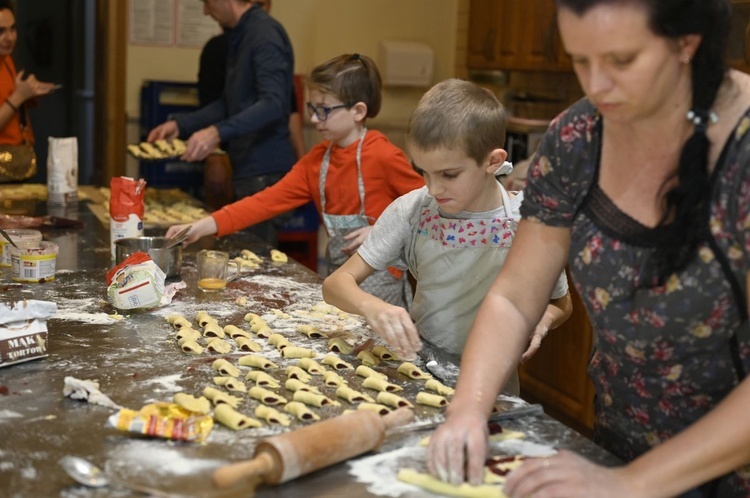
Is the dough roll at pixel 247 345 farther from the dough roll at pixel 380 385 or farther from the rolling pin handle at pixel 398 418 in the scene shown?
the rolling pin handle at pixel 398 418

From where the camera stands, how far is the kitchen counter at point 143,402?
46.9 inches

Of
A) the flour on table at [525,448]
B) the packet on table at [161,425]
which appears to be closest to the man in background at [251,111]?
the packet on table at [161,425]

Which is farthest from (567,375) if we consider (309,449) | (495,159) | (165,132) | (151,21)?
(151,21)

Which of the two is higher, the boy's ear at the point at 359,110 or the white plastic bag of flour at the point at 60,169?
the boy's ear at the point at 359,110

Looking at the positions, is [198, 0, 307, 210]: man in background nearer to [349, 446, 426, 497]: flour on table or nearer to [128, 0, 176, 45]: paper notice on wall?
[128, 0, 176, 45]: paper notice on wall

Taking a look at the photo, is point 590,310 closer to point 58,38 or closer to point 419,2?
point 419,2

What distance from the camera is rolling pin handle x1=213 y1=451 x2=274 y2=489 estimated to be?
1.10 metres

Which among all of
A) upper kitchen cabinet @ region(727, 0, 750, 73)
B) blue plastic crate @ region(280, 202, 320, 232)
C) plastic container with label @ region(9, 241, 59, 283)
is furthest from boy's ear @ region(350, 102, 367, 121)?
blue plastic crate @ region(280, 202, 320, 232)

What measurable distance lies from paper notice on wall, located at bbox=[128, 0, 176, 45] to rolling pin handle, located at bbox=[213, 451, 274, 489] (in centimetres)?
400

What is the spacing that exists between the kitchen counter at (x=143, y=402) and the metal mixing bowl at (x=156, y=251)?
0.18 ft

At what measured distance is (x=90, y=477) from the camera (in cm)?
116

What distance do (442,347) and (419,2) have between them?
3.58 meters

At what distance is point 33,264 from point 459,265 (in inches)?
42.6

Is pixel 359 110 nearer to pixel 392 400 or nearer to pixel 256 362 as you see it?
pixel 256 362
